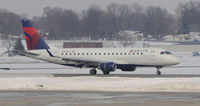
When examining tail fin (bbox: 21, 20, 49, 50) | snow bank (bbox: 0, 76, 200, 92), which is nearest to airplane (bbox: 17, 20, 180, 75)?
tail fin (bbox: 21, 20, 49, 50)

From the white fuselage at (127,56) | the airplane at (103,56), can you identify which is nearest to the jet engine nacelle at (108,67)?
the airplane at (103,56)

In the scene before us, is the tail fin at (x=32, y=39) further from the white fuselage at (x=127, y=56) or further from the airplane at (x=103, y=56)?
the white fuselage at (x=127, y=56)

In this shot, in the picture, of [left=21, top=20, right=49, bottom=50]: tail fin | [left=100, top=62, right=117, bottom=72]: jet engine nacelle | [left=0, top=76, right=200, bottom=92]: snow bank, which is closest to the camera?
[left=0, top=76, right=200, bottom=92]: snow bank

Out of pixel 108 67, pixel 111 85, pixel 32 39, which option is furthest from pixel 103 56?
pixel 111 85

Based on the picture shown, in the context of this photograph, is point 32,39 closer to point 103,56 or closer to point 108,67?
point 103,56

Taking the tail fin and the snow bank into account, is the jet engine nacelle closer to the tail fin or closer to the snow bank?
the tail fin

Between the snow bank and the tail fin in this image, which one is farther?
the tail fin

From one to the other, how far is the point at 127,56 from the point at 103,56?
2409mm

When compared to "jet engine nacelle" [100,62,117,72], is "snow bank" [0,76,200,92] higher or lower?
lower

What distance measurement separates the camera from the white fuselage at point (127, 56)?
50.1 metres

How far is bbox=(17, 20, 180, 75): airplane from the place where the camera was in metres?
50.2

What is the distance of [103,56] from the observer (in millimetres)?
51750

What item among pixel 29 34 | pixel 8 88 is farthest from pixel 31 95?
pixel 29 34

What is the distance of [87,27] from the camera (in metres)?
175
